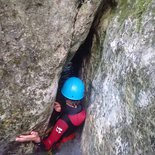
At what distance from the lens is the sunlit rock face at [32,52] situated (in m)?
3.28

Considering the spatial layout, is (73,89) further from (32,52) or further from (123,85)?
(123,85)

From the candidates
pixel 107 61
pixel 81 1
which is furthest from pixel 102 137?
pixel 81 1

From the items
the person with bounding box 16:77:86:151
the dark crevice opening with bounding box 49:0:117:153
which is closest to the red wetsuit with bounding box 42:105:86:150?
the person with bounding box 16:77:86:151

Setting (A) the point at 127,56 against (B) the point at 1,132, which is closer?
(A) the point at 127,56

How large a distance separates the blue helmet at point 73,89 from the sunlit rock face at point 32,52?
331 mm

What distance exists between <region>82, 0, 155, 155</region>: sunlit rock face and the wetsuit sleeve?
1.11 ft

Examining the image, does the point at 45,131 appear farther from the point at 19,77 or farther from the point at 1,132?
the point at 19,77

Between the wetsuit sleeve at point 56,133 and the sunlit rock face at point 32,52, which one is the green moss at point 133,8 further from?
the wetsuit sleeve at point 56,133

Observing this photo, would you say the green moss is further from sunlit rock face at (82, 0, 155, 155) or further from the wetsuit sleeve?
the wetsuit sleeve

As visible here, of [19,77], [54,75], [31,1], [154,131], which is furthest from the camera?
[54,75]

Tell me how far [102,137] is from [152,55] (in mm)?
1312

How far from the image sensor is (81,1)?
11.7ft

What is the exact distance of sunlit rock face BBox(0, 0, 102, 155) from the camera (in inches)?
129

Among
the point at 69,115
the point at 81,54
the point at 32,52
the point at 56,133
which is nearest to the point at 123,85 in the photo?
the point at 32,52
